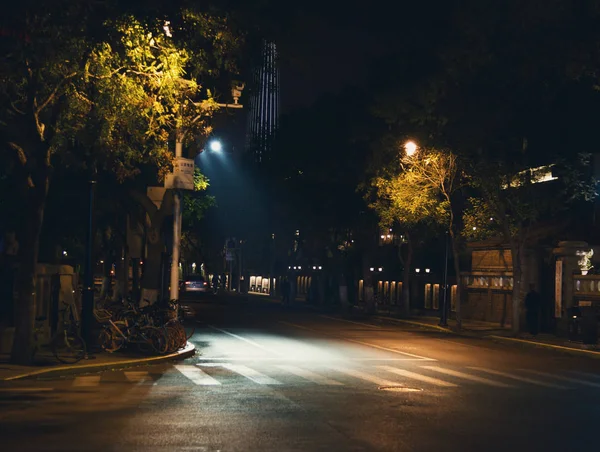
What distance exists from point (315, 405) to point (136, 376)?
5.44 metres

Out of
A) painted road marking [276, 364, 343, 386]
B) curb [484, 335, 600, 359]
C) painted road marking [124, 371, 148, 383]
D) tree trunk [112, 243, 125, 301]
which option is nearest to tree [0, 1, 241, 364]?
painted road marking [124, 371, 148, 383]

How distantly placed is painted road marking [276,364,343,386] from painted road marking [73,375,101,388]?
162 inches

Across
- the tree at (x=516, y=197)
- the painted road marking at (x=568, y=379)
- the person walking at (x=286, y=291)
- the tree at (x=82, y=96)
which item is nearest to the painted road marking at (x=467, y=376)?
the painted road marking at (x=568, y=379)

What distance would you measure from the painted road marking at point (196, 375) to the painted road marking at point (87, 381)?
1.80 m

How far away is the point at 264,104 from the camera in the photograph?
126875mm

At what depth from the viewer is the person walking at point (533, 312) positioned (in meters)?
35.9

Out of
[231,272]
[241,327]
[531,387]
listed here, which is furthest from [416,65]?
[231,272]

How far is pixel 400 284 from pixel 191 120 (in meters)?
42.2

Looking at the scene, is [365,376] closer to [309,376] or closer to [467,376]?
[309,376]

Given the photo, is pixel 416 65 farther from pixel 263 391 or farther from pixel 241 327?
pixel 263 391

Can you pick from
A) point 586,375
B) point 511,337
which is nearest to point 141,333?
point 586,375

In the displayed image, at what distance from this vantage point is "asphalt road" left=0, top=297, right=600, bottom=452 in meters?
11.1

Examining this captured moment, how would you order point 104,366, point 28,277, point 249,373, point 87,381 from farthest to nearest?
point 104,366
point 249,373
point 28,277
point 87,381

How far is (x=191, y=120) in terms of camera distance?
2191 cm
